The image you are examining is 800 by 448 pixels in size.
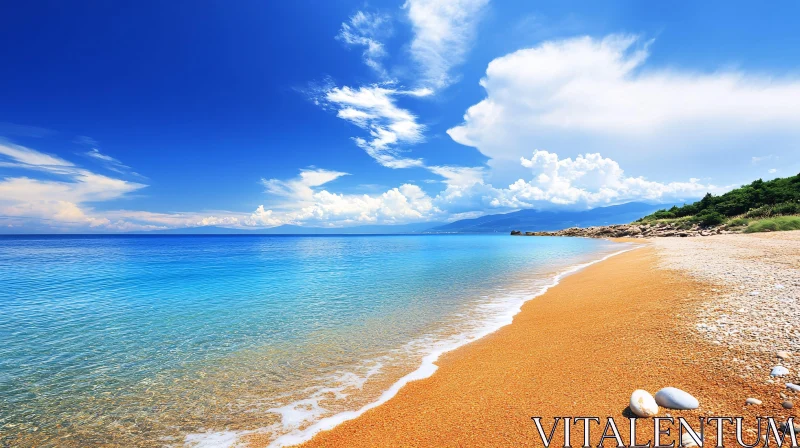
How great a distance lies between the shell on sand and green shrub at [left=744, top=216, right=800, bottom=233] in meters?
56.5

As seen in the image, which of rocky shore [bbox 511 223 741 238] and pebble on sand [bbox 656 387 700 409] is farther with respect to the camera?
rocky shore [bbox 511 223 741 238]

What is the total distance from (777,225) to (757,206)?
25324 millimetres

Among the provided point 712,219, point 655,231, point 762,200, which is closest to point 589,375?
point 712,219

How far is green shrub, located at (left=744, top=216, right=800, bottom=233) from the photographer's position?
133ft

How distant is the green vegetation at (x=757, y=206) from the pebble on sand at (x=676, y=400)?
188 ft

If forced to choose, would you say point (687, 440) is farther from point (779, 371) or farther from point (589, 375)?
point (779, 371)

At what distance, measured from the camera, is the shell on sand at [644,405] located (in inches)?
180

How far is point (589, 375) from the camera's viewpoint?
6402mm

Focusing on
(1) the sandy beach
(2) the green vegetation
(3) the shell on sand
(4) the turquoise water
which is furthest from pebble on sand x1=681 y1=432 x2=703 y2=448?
(2) the green vegetation

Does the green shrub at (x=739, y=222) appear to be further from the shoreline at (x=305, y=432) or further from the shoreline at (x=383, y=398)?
the shoreline at (x=305, y=432)

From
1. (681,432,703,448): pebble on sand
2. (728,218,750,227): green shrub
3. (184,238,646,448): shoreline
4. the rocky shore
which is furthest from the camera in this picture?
the rocky shore

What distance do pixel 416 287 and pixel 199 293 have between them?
1349 centimetres

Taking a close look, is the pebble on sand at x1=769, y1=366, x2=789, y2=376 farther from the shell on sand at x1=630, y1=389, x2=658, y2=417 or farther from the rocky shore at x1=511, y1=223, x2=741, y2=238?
the rocky shore at x1=511, y1=223, x2=741, y2=238

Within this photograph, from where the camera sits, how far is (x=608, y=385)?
582cm
